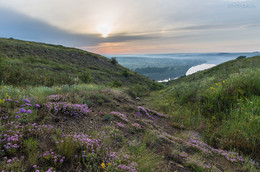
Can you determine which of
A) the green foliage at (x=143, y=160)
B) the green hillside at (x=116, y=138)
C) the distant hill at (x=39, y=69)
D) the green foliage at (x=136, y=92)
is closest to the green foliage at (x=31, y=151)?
the green hillside at (x=116, y=138)

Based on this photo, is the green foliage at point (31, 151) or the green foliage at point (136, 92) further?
the green foliage at point (136, 92)

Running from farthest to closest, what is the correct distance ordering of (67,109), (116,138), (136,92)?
(136,92) < (67,109) < (116,138)

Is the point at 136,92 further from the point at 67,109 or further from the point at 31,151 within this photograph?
the point at 31,151

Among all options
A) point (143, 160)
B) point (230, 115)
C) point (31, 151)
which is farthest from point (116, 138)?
point (230, 115)

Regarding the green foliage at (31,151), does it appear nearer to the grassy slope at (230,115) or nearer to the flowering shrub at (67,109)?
the flowering shrub at (67,109)

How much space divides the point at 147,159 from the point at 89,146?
3.67 ft

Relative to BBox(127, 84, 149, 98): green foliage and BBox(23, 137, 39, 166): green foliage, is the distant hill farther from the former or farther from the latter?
BBox(23, 137, 39, 166): green foliage

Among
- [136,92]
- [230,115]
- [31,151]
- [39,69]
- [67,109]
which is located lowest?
[136,92]

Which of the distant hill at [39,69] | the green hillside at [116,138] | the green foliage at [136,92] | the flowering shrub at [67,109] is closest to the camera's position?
the green hillside at [116,138]

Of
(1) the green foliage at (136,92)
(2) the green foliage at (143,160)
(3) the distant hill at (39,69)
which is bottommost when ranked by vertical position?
(1) the green foliage at (136,92)

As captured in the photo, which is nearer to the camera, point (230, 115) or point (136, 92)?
point (230, 115)

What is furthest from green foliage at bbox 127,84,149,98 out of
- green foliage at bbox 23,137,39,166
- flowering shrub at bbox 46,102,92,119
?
green foliage at bbox 23,137,39,166

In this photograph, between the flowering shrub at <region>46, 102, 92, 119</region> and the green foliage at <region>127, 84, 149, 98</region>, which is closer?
the flowering shrub at <region>46, 102, 92, 119</region>

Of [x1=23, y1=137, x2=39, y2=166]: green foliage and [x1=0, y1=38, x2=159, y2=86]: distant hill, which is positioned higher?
[x1=0, y1=38, x2=159, y2=86]: distant hill
